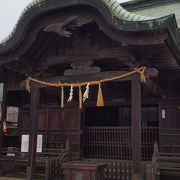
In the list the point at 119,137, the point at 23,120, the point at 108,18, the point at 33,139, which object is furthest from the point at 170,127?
the point at 23,120

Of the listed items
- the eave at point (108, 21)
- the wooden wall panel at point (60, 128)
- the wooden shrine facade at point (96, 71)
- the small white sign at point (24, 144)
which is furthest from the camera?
the wooden wall panel at point (60, 128)

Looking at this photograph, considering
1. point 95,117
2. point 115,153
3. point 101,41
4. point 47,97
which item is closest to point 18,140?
point 47,97

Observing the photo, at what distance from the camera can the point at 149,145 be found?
12.1 metres

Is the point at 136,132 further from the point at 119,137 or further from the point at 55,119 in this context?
the point at 55,119

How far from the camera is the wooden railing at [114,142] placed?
40.2 ft

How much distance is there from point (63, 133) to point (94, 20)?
19.1 feet

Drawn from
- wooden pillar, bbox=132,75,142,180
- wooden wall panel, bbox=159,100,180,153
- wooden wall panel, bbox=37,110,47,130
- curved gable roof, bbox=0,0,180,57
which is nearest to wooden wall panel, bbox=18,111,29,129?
wooden wall panel, bbox=37,110,47,130

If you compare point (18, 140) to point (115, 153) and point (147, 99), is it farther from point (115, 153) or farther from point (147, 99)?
point (147, 99)

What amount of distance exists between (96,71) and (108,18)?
1.80 meters

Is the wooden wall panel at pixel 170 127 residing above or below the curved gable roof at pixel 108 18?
below

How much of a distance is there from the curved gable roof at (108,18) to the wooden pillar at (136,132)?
1.51m

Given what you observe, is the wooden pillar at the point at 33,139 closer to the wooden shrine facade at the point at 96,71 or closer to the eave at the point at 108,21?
the wooden shrine facade at the point at 96,71

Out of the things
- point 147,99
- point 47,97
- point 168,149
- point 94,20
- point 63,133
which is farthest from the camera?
point 47,97

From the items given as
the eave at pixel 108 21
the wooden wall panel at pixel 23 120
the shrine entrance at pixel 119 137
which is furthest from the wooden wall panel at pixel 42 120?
the eave at pixel 108 21
